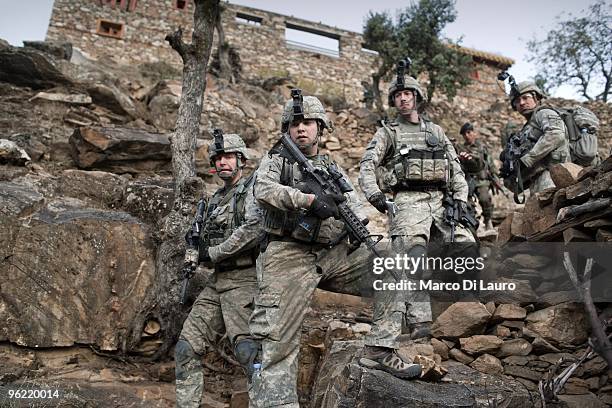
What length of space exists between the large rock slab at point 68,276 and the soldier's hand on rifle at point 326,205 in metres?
2.98

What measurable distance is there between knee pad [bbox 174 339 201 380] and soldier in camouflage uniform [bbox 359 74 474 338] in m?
1.87

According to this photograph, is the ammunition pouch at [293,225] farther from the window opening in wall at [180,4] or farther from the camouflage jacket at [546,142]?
the window opening in wall at [180,4]

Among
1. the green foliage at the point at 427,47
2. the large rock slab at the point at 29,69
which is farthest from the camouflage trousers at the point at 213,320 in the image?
the green foliage at the point at 427,47

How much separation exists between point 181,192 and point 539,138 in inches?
168

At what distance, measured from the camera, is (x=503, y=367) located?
390 centimetres

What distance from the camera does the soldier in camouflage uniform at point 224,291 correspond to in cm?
396

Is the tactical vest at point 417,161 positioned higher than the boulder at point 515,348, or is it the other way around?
the tactical vest at point 417,161

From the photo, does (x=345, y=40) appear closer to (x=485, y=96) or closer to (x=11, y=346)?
(x=485, y=96)

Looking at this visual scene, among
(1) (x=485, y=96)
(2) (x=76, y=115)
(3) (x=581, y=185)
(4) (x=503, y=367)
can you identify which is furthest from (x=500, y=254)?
(1) (x=485, y=96)

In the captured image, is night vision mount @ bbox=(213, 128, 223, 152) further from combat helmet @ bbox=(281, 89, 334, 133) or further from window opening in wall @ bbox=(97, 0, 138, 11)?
window opening in wall @ bbox=(97, 0, 138, 11)

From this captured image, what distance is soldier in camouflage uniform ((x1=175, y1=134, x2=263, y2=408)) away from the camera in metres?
3.96

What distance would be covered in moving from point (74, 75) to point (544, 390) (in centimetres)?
1022

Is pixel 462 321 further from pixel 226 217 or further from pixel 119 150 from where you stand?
pixel 119 150

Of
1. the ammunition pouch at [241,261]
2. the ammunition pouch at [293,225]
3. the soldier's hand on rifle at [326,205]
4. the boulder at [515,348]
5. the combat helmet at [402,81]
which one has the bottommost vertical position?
the boulder at [515,348]
